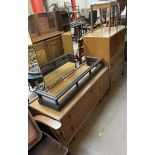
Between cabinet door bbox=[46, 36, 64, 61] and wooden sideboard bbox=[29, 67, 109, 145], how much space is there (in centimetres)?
58

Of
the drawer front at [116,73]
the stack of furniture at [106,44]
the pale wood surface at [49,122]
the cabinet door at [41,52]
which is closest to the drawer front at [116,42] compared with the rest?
the stack of furniture at [106,44]

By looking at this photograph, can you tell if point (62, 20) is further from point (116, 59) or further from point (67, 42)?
point (116, 59)

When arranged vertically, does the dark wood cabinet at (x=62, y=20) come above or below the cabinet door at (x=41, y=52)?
above

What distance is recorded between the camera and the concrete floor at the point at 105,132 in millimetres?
1652

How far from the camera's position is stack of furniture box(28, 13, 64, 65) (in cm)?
153

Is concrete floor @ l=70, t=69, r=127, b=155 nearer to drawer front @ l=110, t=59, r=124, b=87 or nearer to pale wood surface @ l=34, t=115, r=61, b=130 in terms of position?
drawer front @ l=110, t=59, r=124, b=87

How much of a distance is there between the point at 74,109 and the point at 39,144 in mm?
505

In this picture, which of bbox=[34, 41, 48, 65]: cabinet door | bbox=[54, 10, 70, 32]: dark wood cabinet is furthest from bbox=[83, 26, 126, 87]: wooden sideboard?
bbox=[34, 41, 48, 65]: cabinet door

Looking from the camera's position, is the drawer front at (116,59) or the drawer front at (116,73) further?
the drawer front at (116,73)

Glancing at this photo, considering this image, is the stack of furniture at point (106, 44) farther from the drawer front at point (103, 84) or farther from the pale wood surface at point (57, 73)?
the pale wood surface at point (57, 73)
